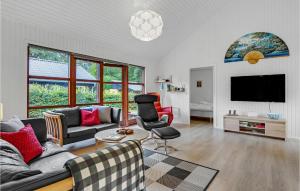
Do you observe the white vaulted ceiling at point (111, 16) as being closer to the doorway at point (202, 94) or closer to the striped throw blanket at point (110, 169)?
the doorway at point (202, 94)

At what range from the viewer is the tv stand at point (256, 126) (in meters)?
3.86

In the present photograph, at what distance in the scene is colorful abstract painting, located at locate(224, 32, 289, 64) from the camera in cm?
405

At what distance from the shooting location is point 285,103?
4043mm

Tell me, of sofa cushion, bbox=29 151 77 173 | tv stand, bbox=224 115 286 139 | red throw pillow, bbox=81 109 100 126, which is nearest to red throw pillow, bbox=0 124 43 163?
sofa cushion, bbox=29 151 77 173

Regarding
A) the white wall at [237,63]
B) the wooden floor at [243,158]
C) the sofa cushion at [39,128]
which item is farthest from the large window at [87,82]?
the white wall at [237,63]

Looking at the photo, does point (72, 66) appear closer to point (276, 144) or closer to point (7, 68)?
point (7, 68)

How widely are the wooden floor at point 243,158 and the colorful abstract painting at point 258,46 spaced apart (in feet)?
6.57

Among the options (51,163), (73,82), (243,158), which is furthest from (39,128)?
(243,158)

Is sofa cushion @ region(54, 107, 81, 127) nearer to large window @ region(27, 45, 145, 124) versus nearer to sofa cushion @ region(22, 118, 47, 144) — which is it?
large window @ region(27, 45, 145, 124)

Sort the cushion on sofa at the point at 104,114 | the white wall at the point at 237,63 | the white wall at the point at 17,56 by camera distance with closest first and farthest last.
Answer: the white wall at the point at 17,56
the cushion on sofa at the point at 104,114
the white wall at the point at 237,63

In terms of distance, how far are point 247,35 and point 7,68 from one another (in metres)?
5.89

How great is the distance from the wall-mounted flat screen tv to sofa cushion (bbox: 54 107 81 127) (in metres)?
4.37

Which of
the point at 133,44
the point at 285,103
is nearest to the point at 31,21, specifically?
the point at 133,44

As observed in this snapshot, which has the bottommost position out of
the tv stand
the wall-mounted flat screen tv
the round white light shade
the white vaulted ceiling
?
the tv stand
